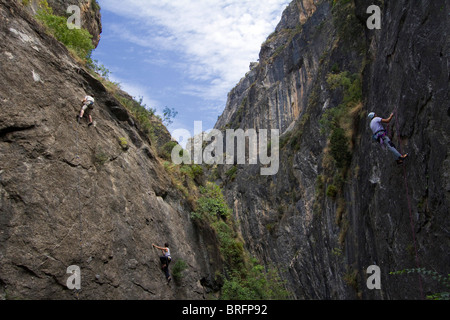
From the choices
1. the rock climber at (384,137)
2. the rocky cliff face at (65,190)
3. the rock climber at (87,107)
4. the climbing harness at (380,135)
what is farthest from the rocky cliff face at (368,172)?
the rock climber at (87,107)

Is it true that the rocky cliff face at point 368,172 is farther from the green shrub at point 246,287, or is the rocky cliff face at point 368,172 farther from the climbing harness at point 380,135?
the green shrub at point 246,287

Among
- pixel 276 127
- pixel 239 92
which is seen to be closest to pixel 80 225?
pixel 276 127

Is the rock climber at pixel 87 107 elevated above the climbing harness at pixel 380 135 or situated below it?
above

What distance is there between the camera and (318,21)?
45531 mm

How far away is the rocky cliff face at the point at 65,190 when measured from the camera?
8.80 meters

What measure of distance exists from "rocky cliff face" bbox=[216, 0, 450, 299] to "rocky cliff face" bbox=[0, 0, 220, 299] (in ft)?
25.4

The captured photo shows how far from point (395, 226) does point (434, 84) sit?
14.9ft

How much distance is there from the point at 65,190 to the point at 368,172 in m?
10.7

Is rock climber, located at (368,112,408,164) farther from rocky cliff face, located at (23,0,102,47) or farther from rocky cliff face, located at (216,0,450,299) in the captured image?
A: rocky cliff face, located at (23,0,102,47)

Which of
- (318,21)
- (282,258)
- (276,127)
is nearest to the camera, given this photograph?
(282,258)

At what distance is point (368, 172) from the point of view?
13734mm

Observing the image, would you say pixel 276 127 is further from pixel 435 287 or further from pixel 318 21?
pixel 435 287

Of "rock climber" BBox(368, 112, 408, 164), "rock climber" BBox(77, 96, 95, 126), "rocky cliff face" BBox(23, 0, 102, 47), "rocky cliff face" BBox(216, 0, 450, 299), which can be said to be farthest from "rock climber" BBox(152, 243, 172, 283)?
"rocky cliff face" BBox(23, 0, 102, 47)

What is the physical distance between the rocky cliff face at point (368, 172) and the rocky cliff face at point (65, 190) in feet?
25.4
